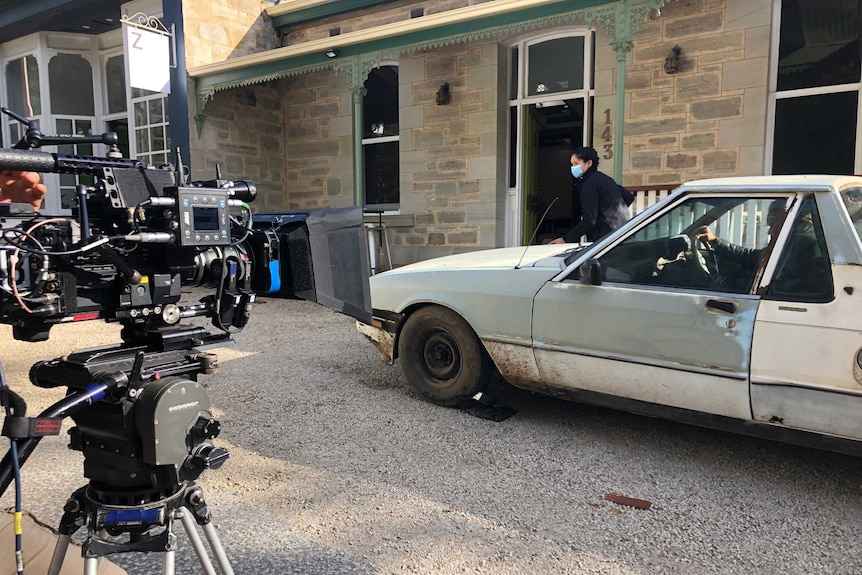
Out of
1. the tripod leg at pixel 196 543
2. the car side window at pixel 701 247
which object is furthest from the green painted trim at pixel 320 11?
the tripod leg at pixel 196 543

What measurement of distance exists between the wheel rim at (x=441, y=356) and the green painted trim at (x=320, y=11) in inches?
302

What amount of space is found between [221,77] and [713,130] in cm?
760

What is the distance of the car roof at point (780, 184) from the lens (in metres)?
3.16

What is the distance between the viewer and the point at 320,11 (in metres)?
10.9

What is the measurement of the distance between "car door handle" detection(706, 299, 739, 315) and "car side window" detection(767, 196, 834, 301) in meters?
0.16

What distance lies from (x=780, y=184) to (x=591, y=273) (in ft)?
3.50

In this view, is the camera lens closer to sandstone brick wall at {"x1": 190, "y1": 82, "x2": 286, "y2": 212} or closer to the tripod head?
the tripod head

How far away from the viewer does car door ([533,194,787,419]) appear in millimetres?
3168

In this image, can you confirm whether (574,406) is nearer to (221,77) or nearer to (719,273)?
(719,273)

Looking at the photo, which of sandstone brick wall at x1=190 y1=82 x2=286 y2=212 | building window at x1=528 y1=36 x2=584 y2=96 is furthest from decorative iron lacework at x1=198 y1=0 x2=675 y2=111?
sandstone brick wall at x1=190 y1=82 x2=286 y2=212

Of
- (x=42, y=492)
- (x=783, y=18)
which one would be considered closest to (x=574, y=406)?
(x=42, y=492)

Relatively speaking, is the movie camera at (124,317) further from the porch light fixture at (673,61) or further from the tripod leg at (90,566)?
the porch light fixture at (673,61)

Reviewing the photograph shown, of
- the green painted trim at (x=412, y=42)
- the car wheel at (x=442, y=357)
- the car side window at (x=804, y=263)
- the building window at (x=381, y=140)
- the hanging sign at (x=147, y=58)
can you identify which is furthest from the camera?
the building window at (x=381, y=140)

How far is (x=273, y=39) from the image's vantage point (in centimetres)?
1169
